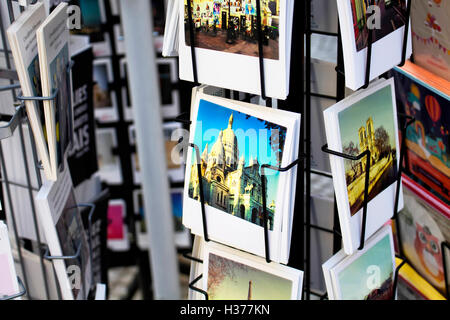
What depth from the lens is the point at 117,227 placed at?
2.72 meters

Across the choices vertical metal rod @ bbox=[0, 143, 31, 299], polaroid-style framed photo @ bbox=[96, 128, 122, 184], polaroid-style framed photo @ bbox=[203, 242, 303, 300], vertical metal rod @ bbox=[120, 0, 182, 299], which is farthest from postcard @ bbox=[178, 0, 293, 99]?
polaroid-style framed photo @ bbox=[96, 128, 122, 184]


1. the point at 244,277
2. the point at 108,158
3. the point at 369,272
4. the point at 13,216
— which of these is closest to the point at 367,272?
the point at 369,272

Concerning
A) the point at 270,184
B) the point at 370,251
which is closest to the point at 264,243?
the point at 270,184

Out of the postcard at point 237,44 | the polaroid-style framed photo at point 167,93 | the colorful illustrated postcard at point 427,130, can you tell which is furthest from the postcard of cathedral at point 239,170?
the polaroid-style framed photo at point 167,93

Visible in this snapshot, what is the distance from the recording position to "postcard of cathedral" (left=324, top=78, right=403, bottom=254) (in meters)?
0.87

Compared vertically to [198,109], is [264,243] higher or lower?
lower

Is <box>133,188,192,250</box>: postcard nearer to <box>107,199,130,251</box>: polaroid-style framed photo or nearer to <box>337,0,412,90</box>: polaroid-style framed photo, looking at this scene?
<box>107,199,130,251</box>: polaroid-style framed photo

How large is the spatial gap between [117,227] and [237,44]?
6.52 feet

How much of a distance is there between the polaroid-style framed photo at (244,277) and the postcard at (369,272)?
0.07m

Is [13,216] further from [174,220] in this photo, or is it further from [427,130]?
[174,220]
